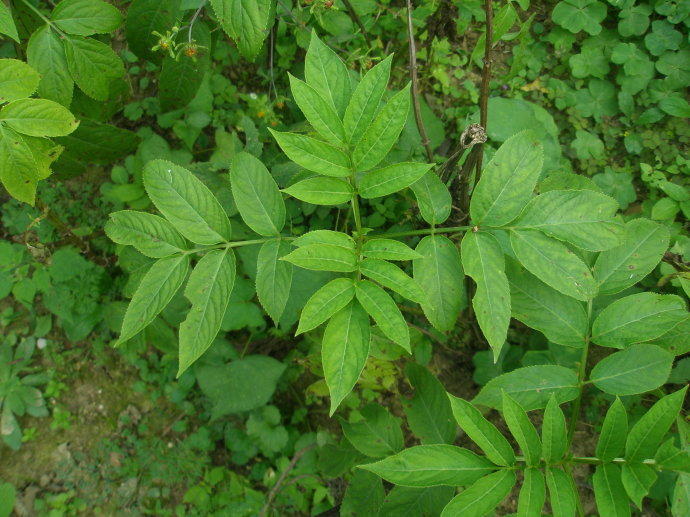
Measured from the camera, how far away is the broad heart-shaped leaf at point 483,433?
1.62 metres

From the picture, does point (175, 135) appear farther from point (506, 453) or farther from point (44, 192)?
point (506, 453)

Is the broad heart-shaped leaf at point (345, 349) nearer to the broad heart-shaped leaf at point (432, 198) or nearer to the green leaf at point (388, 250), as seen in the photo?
the green leaf at point (388, 250)

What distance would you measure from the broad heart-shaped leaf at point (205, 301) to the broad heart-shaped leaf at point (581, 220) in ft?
3.54

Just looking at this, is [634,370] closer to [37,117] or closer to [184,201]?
[184,201]

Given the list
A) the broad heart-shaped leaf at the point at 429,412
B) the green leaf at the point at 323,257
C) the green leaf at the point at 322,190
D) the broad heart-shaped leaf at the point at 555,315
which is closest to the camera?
the green leaf at the point at 323,257

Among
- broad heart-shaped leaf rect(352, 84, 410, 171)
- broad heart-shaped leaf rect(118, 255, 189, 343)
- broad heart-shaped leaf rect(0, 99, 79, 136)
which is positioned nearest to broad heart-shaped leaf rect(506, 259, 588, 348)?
broad heart-shaped leaf rect(352, 84, 410, 171)

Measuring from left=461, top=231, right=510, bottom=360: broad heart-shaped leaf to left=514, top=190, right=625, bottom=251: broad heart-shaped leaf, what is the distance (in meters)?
0.18

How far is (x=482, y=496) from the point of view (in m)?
1.57

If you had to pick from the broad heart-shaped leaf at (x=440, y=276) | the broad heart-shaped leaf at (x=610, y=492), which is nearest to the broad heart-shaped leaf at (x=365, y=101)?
the broad heart-shaped leaf at (x=440, y=276)

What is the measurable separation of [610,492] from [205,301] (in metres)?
1.50

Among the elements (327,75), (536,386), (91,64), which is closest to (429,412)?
(536,386)

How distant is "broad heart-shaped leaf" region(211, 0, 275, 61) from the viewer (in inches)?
66.2

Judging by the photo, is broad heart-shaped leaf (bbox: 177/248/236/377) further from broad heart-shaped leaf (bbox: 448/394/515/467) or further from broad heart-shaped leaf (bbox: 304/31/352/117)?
broad heart-shaped leaf (bbox: 448/394/515/467)

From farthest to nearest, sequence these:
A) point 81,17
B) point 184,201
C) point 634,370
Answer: point 81,17 < point 634,370 < point 184,201
